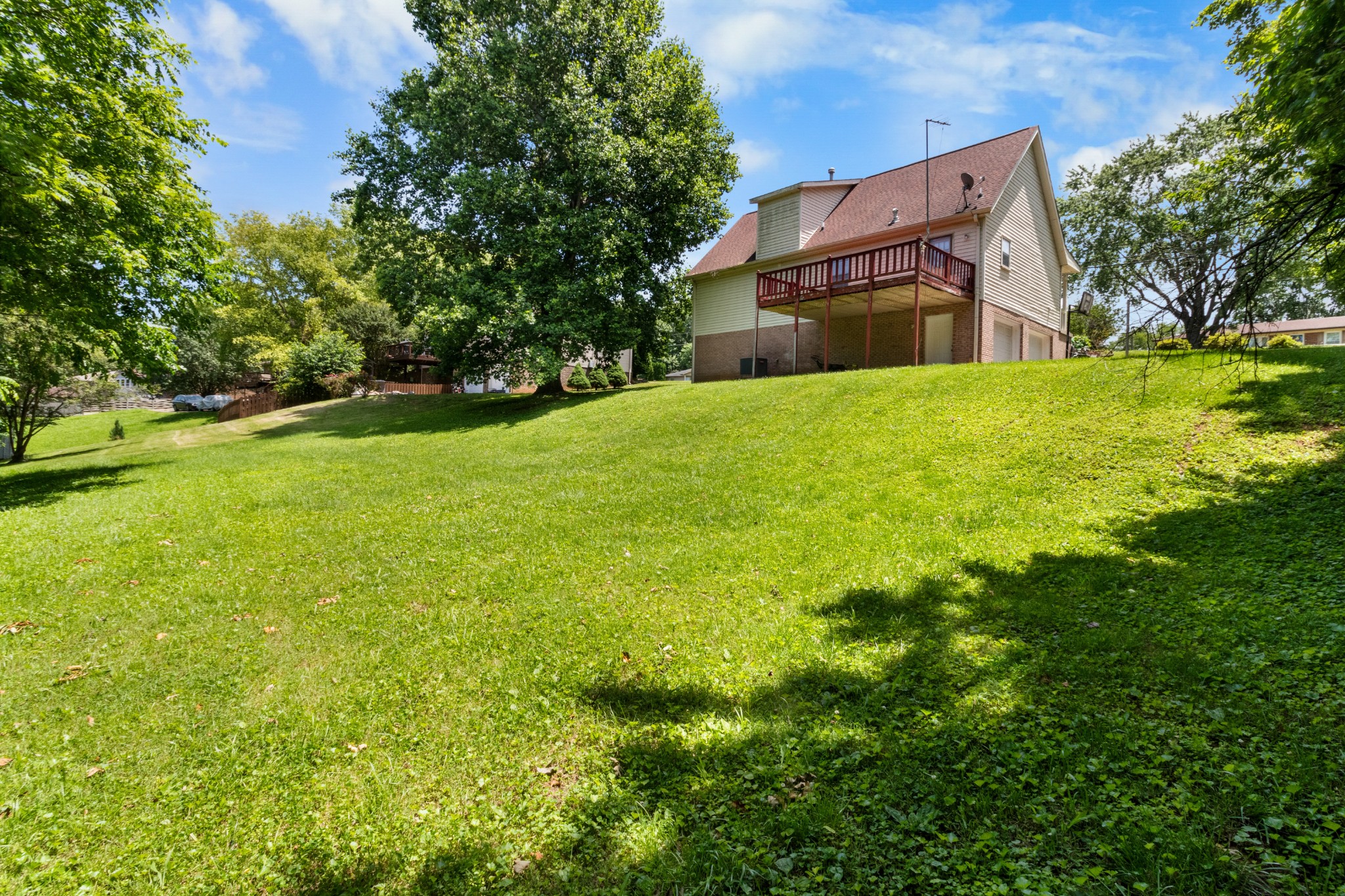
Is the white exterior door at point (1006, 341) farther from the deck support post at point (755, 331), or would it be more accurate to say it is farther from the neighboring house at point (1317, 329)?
the neighboring house at point (1317, 329)

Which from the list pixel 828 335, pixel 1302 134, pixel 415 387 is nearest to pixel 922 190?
pixel 828 335

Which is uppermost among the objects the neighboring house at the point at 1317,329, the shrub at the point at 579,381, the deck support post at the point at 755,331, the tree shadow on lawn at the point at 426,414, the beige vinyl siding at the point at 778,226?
the beige vinyl siding at the point at 778,226

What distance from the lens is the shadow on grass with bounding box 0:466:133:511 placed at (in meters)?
10.6

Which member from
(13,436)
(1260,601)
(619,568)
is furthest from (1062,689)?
(13,436)

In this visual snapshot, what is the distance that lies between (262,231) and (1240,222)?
49.3m

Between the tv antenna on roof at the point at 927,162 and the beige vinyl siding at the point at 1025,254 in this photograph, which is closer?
the tv antenna on roof at the point at 927,162

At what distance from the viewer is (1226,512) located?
5695 millimetres

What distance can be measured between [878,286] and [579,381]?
1746 centimetres

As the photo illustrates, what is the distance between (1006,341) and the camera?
1992cm

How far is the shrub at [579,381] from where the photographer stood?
30.0 m

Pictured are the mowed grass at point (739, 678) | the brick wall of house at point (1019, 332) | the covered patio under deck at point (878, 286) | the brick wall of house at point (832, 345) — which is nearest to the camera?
the mowed grass at point (739, 678)

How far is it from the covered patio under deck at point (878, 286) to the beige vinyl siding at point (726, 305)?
3.44 meters

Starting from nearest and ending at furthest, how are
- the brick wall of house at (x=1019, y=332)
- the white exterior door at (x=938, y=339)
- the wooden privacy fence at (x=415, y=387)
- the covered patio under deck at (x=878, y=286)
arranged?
the covered patio under deck at (x=878, y=286), the brick wall of house at (x=1019, y=332), the white exterior door at (x=938, y=339), the wooden privacy fence at (x=415, y=387)

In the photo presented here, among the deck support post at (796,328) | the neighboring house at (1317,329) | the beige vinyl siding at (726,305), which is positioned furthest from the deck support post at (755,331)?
the neighboring house at (1317,329)
